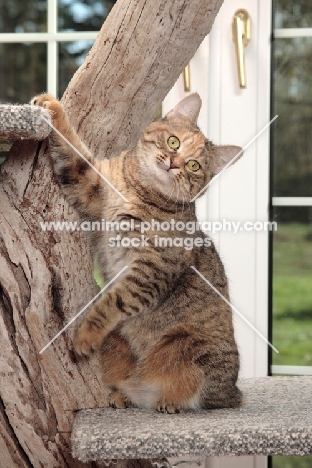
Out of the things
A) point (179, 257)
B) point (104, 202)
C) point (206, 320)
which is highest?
point (104, 202)

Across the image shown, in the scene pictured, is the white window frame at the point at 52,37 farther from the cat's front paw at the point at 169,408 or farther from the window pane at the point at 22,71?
the cat's front paw at the point at 169,408

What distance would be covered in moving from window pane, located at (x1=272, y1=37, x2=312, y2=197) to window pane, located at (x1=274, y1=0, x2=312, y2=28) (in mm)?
60

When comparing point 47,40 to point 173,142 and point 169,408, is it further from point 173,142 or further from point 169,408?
point 169,408

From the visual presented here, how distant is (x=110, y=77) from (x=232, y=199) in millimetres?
657

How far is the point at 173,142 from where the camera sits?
4.39 ft

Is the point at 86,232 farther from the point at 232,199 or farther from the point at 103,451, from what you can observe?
the point at 232,199

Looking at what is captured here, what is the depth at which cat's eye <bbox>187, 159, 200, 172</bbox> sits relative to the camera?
1.34m

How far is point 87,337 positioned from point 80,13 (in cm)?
110

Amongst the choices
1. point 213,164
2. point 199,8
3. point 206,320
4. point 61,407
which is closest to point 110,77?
point 199,8

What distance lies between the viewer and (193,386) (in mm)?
1221

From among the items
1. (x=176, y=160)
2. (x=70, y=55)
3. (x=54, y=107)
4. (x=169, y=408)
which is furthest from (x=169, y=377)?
(x=70, y=55)

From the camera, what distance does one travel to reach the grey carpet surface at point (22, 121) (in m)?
0.93

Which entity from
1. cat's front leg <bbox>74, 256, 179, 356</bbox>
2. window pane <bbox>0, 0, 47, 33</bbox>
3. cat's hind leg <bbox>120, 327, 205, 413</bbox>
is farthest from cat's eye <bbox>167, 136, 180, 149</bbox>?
window pane <bbox>0, 0, 47, 33</bbox>

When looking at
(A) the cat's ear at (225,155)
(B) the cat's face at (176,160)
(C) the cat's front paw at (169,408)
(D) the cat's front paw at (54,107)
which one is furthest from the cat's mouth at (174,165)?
(C) the cat's front paw at (169,408)
